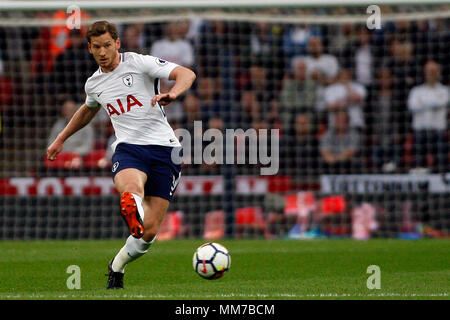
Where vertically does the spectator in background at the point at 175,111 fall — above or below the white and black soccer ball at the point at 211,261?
above

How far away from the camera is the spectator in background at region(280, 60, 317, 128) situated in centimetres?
1390

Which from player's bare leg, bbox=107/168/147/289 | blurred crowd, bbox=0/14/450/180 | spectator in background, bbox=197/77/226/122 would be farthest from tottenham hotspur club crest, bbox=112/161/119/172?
spectator in background, bbox=197/77/226/122

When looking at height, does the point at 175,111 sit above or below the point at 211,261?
above

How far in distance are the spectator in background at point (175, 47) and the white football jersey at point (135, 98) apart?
A: 22.3 ft

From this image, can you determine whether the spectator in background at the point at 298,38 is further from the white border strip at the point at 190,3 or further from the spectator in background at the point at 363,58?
the white border strip at the point at 190,3

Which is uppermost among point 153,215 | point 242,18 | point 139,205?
point 242,18

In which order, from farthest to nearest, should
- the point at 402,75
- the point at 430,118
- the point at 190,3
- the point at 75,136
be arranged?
the point at 402,75 → the point at 75,136 → the point at 430,118 → the point at 190,3

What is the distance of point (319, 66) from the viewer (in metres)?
14.2

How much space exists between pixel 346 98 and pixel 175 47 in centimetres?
278

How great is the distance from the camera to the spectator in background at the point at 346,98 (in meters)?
13.9

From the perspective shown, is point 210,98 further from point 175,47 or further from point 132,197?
point 132,197

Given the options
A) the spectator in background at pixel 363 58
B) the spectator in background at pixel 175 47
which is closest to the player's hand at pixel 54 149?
the spectator in background at pixel 175 47

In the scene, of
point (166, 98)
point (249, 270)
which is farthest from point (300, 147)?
point (166, 98)

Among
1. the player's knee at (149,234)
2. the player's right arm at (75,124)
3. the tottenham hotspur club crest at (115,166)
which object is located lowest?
the player's knee at (149,234)
